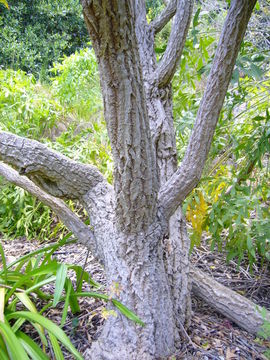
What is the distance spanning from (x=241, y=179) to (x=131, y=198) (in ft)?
2.70

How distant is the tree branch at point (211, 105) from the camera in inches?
43.7

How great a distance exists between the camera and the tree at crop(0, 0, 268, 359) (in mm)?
1032

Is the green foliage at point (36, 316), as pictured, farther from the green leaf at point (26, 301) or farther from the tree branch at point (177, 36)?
the tree branch at point (177, 36)

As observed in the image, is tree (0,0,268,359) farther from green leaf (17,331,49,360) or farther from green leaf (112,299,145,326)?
green leaf (17,331,49,360)

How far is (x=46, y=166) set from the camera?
4.41ft

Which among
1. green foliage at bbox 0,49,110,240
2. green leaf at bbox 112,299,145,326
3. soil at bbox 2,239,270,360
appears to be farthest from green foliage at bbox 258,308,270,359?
green foliage at bbox 0,49,110,240

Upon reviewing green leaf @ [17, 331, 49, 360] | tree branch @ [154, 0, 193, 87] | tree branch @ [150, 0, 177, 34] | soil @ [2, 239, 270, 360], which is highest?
tree branch @ [150, 0, 177, 34]

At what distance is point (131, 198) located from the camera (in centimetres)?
125

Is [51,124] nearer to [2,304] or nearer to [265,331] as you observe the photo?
[2,304]

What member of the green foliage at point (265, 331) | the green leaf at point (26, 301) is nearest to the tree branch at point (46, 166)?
the green leaf at point (26, 301)

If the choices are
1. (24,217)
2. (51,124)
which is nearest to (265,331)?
(24,217)

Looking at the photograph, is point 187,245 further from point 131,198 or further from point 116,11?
point 116,11

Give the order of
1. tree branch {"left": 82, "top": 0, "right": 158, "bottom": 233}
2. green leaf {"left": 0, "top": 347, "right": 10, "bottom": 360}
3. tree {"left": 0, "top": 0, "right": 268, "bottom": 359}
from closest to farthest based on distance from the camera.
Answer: tree branch {"left": 82, "top": 0, "right": 158, "bottom": 233}
tree {"left": 0, "top": 0, "right": 268, "bottom": 359}
green leaf {"left": 0, "top": 347, "right": 10, "bottom": 360}

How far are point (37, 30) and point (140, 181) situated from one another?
668cm
